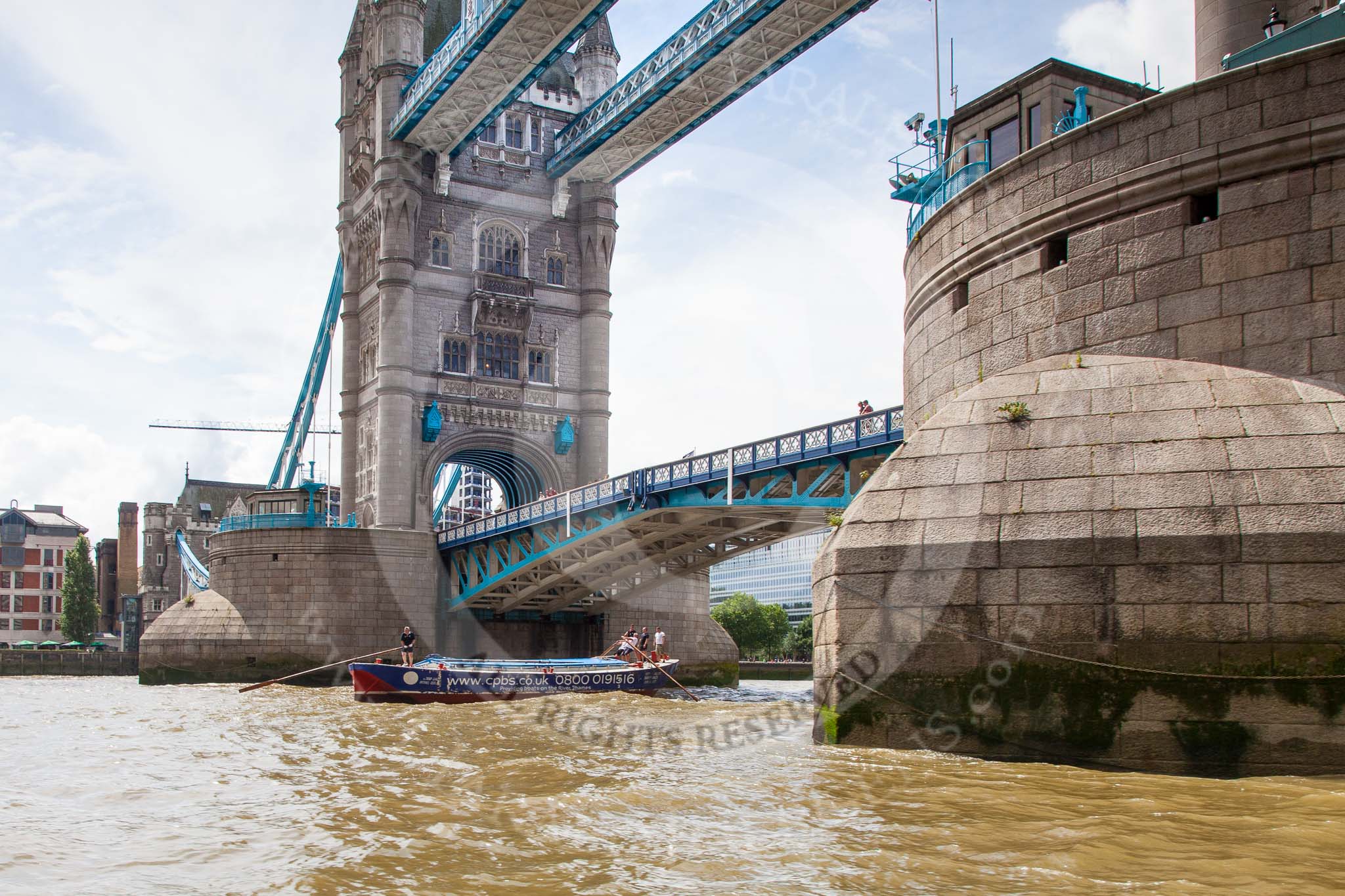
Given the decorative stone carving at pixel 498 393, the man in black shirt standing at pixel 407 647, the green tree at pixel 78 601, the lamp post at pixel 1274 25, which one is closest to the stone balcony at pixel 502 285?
the decorative stone carving at pixel 498 393

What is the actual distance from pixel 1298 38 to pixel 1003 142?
4119mm

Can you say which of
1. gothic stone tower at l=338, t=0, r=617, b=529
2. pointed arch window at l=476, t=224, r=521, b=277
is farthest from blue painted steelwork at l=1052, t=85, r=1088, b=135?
pointed arch window at l=476, t=224, r=521, b=277

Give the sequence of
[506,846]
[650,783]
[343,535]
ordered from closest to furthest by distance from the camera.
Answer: [506,846] < [650,783] < [343,535]

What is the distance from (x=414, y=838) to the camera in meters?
9.73

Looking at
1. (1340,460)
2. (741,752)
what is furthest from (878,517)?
(1340,460)

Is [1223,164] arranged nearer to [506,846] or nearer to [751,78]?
[506,846]

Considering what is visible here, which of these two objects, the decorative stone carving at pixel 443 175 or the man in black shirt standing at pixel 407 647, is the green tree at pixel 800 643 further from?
the man in black shirt standing at pixel 407 647

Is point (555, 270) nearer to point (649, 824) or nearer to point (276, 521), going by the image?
point (276, 521)

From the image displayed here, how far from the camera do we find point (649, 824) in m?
10.1

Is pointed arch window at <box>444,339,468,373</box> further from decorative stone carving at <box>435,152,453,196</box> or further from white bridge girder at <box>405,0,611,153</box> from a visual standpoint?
white bridge girder at <box>405,0,611,153</box>

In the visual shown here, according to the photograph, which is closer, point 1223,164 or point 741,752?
point 1223,164

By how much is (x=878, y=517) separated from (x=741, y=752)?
144 inches

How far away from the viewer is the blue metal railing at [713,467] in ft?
84.9

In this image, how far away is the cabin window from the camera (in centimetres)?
1659
